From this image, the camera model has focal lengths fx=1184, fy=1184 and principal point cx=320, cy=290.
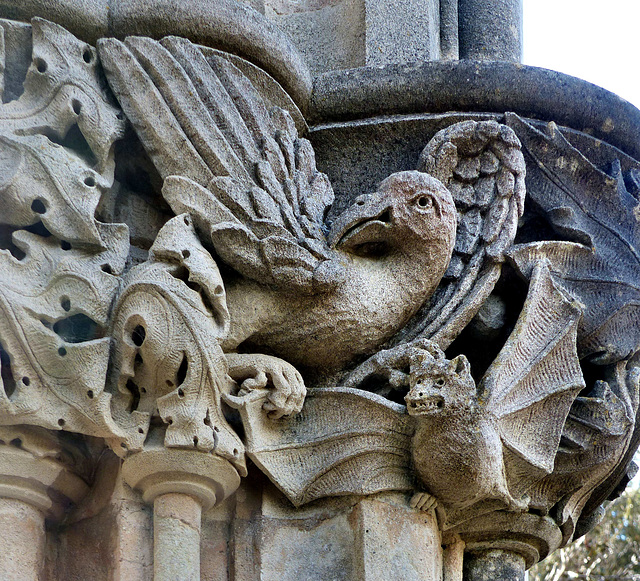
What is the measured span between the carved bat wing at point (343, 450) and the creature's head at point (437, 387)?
11 cm

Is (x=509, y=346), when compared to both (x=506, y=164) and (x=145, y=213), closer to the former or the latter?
(x=506, y=164)

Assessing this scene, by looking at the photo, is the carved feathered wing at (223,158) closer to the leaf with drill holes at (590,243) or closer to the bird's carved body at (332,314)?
the bird's carved body at (332,314)

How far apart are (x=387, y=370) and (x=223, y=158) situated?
2.09 ft

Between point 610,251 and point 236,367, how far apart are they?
1.10 metres

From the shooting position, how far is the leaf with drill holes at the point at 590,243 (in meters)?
3.06

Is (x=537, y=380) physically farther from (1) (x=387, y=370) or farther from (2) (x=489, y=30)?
(2) (x=489, y=30)

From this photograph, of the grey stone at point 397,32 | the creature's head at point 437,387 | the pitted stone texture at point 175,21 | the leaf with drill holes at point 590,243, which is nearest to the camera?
the creature's head at point 437,387

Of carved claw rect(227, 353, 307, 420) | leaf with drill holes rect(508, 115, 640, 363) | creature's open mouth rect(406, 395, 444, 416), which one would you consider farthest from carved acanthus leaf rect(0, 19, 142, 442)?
leaf with drill holes rect(508, 115, 640, 363)

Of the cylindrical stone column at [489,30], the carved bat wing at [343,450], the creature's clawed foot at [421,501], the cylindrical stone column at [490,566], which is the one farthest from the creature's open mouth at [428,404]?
the cylindrical stone column at [489,30]

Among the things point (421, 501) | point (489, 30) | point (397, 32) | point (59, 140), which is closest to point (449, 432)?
point (421, 501)

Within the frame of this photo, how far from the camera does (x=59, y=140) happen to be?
9.11ft

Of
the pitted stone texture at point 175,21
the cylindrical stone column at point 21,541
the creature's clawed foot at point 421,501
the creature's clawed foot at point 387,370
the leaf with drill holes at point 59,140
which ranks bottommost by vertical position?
the cylindrical stone column at point 21,541

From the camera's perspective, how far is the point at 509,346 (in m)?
2.87

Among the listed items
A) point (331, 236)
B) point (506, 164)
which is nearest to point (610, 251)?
point (506, 164)
